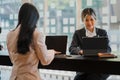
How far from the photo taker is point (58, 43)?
2961 mm

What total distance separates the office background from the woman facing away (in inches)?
73.1

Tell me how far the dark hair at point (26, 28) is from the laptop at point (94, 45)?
82 cm

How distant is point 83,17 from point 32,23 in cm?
130

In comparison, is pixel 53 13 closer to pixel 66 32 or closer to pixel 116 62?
pixel 66 32

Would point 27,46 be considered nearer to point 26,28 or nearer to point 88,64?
point 26,28

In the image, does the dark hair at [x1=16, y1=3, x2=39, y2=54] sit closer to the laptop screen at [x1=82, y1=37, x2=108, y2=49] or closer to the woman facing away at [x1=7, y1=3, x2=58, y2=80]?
the woman facing away at [x1=7, y1=3, x2=58, y2=80]

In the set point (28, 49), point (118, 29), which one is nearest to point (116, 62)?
point (28, 49)

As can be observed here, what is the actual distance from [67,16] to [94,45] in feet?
6.26

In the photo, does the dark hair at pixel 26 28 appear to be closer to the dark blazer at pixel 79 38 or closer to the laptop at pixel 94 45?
the laptop at pixel 94 45

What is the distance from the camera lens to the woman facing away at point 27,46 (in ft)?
6.91

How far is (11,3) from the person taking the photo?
199 inches

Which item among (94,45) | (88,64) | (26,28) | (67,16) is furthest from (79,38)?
(26,28)

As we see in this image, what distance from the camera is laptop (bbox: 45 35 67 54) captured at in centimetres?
294

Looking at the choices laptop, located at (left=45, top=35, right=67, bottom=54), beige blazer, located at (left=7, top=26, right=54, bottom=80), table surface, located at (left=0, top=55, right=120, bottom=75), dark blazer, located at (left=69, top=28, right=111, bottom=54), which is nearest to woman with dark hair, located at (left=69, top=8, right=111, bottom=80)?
dark blazer, located at (left=69, top=28, right=111, bottom=54)
